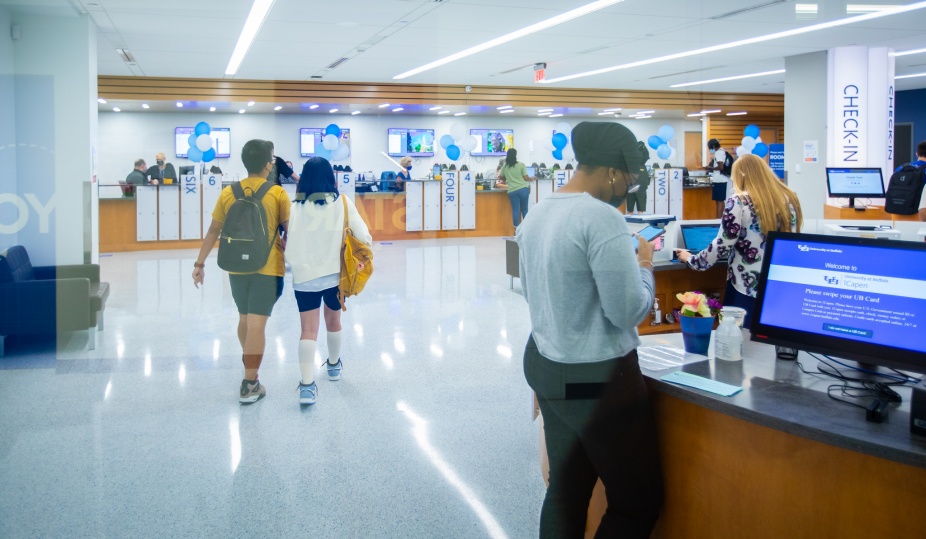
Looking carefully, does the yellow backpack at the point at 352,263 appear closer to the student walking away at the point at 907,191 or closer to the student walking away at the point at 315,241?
the student walking away at the point at 315,241

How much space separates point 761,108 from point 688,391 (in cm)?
1630

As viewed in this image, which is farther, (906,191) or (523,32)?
(523,32)

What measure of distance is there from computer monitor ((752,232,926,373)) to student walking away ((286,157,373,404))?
2.62 m

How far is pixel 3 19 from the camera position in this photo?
631 centimetres

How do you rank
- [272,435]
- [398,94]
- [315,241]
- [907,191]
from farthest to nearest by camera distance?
[398,94]
[907,191]
[315,241]
[272,435]

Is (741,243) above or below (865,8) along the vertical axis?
below

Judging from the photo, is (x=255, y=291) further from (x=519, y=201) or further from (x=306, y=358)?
(x=519, y=201)

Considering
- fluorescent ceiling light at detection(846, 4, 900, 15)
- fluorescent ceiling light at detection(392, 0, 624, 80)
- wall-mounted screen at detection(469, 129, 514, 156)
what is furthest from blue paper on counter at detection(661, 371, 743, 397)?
wall-mounted screen at detection(469, 129, 514, 156)

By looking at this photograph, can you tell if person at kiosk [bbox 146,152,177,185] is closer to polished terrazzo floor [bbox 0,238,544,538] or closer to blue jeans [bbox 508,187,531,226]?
polished terrazzo floor [bbox 0,238,544,538]

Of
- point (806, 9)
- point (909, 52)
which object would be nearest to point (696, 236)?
point (806, 9)

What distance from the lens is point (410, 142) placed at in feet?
58.3

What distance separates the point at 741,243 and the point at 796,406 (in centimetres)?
200

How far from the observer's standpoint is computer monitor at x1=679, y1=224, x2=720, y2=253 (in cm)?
457

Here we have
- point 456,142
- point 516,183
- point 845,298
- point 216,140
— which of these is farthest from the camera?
point 456,142
